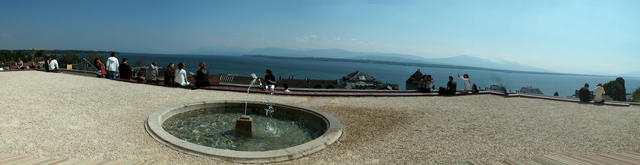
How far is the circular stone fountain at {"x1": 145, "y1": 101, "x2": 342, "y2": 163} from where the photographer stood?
17.7ft

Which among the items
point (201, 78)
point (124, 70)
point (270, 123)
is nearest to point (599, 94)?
point (270, 123)

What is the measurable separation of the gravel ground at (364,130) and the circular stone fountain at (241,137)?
264mm

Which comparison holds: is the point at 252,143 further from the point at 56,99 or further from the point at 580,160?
the point at 56,99

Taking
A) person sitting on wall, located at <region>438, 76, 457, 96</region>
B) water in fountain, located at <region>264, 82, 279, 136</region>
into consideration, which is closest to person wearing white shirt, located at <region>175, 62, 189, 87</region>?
water in fountain, located at <region>264, 82, 279, 136</region>

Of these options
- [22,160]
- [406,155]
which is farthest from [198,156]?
[406,155]

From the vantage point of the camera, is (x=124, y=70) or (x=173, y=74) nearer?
(x=173, y=74)

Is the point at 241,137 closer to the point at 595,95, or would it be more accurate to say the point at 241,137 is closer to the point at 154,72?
the point at 154,72

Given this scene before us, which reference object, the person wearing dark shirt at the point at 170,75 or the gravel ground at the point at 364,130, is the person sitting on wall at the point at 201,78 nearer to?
the person wearing dark shirt at the point at 170,75

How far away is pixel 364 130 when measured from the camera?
7414mm

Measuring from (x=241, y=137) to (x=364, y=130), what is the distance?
3143 mm

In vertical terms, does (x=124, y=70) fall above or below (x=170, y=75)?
above

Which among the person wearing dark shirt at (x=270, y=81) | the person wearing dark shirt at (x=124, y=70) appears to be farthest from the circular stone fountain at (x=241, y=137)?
the person wearing dark shirt at (x=124, y=70)

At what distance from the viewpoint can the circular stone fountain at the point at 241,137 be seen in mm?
5383

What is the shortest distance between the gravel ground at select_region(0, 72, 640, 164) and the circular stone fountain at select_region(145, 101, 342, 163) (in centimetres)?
26
